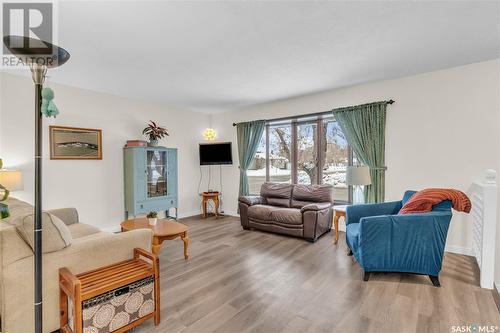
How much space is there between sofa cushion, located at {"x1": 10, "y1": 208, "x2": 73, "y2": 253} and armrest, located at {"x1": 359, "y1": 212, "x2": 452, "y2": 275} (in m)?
2.55

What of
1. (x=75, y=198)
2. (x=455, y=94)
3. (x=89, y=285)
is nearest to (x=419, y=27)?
(x=455, y=94)

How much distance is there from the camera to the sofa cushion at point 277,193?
4516 mm

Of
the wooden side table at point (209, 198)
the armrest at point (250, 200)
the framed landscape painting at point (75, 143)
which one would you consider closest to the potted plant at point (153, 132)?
the framed landscape painting at point (75, 143)

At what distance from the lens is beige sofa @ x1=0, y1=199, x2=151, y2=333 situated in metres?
1.47

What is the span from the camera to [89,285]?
157 centimetres

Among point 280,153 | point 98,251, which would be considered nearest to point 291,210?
point 280,153

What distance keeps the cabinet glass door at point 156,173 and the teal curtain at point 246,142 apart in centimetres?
162

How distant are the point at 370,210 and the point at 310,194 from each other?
1205 mm

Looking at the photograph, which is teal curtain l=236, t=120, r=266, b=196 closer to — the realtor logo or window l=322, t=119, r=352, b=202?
window l=322, t=119, r=352, b=202

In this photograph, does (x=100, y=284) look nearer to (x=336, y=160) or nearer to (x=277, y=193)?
(x=277, y=193)

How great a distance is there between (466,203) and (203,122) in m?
5.05

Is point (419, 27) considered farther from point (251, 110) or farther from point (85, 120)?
point (85, 120)

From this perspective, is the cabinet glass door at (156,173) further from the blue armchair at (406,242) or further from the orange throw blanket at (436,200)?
the orange throw blanket at (436,200)

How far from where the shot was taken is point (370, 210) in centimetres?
315
